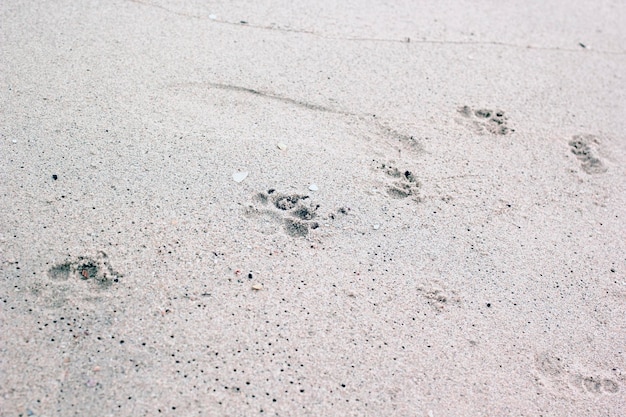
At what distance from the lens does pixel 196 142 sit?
3.13 m

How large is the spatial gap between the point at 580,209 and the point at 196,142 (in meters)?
2.21

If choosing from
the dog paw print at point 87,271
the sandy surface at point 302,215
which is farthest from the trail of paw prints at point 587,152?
the dog paw print at point 87,271

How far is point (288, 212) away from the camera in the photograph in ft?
9.39

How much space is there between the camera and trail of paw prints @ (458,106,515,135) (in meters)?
3.56

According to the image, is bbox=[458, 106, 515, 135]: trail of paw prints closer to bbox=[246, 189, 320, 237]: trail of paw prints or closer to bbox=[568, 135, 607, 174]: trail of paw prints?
bbox=[568, 135, 607, 174]: trail of paw prints

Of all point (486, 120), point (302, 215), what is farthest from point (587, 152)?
point (302, 215)

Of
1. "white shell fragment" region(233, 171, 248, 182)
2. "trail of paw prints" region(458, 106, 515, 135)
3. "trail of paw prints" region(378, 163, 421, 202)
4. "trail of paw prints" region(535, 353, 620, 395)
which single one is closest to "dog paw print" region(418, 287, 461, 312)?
"trail of paw prints" region(535, 353, 620, 395)

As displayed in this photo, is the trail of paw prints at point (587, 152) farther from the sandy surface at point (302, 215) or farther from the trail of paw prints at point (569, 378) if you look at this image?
the trail of paw prints at point (569, 378)

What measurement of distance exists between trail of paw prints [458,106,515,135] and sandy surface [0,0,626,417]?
0.02 meters

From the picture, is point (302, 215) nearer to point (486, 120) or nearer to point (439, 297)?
point (439, 297)

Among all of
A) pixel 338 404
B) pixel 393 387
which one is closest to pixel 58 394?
pixel 338 404

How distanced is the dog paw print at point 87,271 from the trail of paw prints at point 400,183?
4.85 feet

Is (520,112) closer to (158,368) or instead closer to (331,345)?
(331,345)

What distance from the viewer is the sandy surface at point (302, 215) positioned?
2.27m
